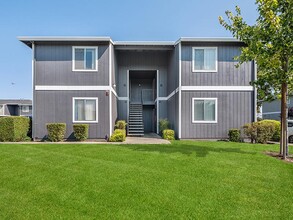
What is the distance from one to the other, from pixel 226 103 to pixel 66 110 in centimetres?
977

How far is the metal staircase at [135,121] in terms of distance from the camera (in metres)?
16.7

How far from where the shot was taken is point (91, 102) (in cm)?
1362

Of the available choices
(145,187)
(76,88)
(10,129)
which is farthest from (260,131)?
(10,129)

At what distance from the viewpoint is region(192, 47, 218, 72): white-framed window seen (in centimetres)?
1376

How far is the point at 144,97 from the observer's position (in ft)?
67.5

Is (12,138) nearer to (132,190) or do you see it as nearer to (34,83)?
(34,83)

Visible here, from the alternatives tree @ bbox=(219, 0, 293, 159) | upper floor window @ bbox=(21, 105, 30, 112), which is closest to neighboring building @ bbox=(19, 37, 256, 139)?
tree @ bbox=(219, 0, 293, 159)

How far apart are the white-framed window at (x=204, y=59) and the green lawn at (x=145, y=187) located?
6939 millimetres

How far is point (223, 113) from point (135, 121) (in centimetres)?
674

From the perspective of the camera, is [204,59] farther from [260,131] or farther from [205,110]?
[260,131]

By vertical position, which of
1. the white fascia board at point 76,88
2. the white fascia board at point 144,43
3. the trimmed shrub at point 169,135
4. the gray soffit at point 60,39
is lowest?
the trimmed shrub at point 169,135

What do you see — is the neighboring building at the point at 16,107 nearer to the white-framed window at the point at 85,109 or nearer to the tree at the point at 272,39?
the white-framed window at the point at 85,109

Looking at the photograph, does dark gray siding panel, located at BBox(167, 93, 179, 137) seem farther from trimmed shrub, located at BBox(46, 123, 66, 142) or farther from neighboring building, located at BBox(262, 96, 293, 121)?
neighboring building, located at BBox(262, 96, 293, 121)

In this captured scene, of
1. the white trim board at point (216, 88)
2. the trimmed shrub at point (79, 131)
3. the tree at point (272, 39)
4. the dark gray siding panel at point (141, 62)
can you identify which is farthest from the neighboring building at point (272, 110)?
the trimmed shrub at point (79, 131)
